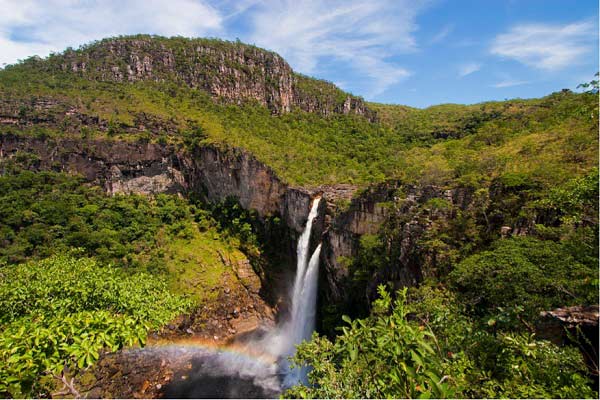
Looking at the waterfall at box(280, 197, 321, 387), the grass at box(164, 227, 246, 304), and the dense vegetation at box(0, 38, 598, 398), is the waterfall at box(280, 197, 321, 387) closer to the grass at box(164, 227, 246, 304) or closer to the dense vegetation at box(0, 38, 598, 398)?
the dense vegetation at box(0, 38, 598, 398)

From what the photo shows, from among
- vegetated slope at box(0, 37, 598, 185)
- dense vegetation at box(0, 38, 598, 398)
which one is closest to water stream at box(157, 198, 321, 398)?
dense vegetation at box(0, 38, 598, 398)

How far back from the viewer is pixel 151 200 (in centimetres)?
3778

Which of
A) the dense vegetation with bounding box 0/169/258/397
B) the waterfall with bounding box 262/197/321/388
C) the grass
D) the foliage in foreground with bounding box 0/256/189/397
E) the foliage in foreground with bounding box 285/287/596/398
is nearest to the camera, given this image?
the foliage in foreground with bounding box 285/287/596/398

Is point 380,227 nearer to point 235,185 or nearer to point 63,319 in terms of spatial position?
point 63,319

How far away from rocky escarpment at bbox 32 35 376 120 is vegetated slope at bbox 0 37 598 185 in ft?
0.76

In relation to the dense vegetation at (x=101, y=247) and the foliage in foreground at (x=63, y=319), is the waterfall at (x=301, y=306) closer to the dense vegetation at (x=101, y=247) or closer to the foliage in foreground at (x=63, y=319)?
the dense vegetation at (x=101, y=247)

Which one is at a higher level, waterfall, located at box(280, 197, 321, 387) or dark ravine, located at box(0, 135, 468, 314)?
dark ravine, located at box(0, 135, 468, 314)

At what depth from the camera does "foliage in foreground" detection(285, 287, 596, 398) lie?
3.05 metres

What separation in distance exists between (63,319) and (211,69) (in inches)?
2211

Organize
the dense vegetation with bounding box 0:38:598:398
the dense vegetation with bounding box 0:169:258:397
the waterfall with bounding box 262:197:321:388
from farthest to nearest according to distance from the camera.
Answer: the waterfall with bounding box 262:197:321:388 < the dense vegetation with bounding box 0:169:258:397 < the dense vegetation with bounding box 0:38:598:398

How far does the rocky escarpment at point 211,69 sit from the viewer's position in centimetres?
5269

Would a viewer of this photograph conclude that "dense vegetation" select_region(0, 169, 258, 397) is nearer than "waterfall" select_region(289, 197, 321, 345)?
Yes

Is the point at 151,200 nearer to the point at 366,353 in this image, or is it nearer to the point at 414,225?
the point at 414,225

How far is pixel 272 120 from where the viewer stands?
51.1 m
